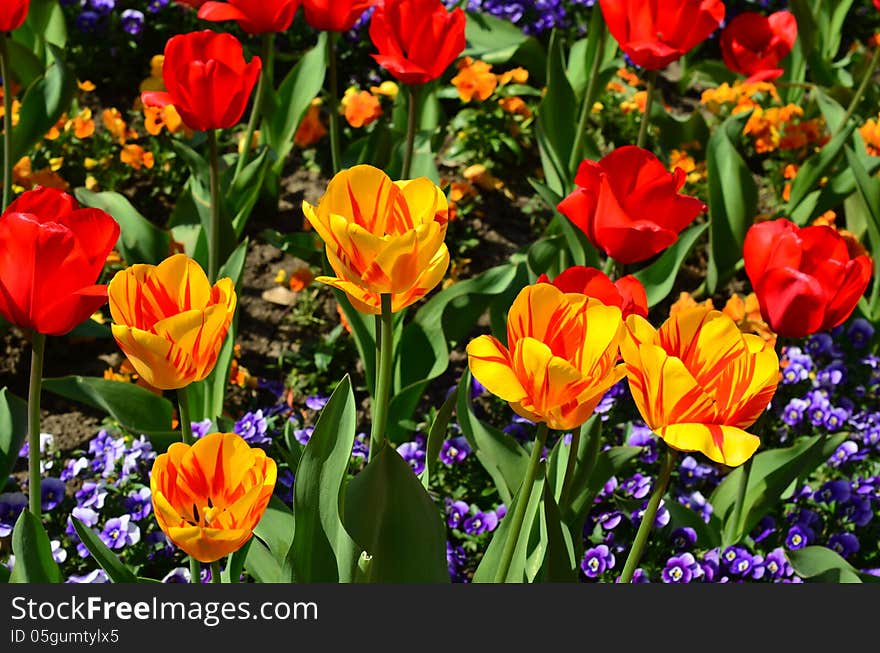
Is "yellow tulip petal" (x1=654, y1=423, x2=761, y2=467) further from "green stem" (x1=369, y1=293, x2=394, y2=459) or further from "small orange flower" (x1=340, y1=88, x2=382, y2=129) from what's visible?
"small orange flower" (x1=340, y1=88, x2=382, y2=129)

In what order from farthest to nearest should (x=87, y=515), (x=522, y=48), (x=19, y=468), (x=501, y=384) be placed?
(x=522, y=48) → (x=19, y=468) → (x=87, y=515) → (x=501, y=384)

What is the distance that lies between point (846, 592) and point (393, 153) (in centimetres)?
171

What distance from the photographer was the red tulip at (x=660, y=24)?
7.57ft

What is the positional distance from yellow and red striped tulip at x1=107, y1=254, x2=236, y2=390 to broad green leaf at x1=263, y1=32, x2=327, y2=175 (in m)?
1.75

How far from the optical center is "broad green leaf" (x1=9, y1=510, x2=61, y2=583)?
4.91 feet

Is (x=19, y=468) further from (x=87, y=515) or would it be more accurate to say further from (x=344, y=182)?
(x=344, y=182)

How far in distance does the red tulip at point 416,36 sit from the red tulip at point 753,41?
1164 mm

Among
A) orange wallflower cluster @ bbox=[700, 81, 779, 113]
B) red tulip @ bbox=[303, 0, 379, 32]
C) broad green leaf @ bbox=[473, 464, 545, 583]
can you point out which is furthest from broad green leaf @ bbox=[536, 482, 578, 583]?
orange wallflower cluster @ bbox=[700, 81, 779, 113]

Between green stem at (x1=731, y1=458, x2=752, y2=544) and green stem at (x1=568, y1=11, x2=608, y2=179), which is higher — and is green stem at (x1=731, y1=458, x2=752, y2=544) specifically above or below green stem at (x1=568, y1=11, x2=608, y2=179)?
below

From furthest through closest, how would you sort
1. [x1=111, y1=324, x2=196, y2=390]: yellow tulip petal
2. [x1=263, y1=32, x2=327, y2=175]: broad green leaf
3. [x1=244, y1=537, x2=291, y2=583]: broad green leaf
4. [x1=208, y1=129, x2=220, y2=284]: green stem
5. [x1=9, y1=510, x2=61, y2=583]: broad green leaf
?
[x1=263, y1=32, x2=327, y2=175]: broad green leaf, [x1=208, y1=129, x2=220, y2=284]: green stem, [x1=244, y1=537, x2=291, y2=583]: broad green leaf, [x1=9, y1=510, x2=61, y2=583]: broad green leaf, [x1=111, y1=324, x2=196, y2=390]: yellow tulip petal

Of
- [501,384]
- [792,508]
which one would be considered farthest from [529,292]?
[792,508]

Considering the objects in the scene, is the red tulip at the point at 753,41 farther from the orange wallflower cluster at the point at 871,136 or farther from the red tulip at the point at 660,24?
the red tulip at the point at 660,24

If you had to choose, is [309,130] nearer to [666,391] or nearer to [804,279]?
[804,279]

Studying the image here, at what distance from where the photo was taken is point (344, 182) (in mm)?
1291
